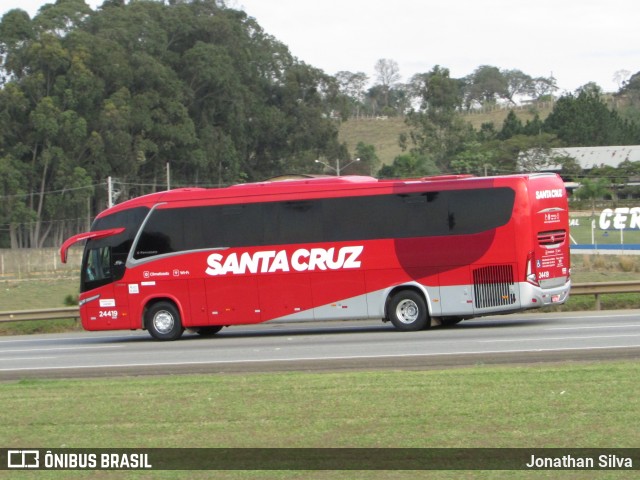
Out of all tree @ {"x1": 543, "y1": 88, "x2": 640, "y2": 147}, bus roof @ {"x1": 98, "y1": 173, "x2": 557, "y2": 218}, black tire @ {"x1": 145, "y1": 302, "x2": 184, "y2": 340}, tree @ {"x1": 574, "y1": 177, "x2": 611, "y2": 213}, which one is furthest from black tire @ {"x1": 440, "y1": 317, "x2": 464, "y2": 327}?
tree @ {"x1": 543, "y1": 88, "x2": 640, "y2": 147}

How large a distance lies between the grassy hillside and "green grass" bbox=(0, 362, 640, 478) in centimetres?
11349

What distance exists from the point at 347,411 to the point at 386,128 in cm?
13151

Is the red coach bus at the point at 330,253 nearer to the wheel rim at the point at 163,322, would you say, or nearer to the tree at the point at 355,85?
the wheel rim at the point at 163,322

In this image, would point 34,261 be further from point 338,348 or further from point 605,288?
point 338,348

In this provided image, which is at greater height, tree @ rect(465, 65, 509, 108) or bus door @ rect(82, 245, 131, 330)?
tree @ rect(465, 65, 509, 108)

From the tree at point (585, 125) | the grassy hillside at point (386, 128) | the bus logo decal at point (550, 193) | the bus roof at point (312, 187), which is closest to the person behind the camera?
the bus logo decal at point (550, 193)

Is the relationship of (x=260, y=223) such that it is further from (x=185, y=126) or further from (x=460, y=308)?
(x=185, y=126)

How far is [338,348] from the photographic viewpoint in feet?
61.7

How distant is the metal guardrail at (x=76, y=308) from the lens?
86.9ft

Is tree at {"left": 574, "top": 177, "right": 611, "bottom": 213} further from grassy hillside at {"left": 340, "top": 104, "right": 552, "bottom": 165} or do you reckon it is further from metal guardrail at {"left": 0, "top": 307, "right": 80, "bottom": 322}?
grassy hillside at {"left": 340, "top": 104, "right": 552, "bottom": 165}

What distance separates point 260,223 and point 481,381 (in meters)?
11.6

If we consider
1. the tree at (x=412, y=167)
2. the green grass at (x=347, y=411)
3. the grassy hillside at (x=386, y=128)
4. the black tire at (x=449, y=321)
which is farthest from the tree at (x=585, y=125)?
the green grass at (x=347, y=411)

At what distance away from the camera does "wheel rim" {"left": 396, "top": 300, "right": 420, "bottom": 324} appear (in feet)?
73.2

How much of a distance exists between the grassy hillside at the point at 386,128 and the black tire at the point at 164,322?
102954 mm
